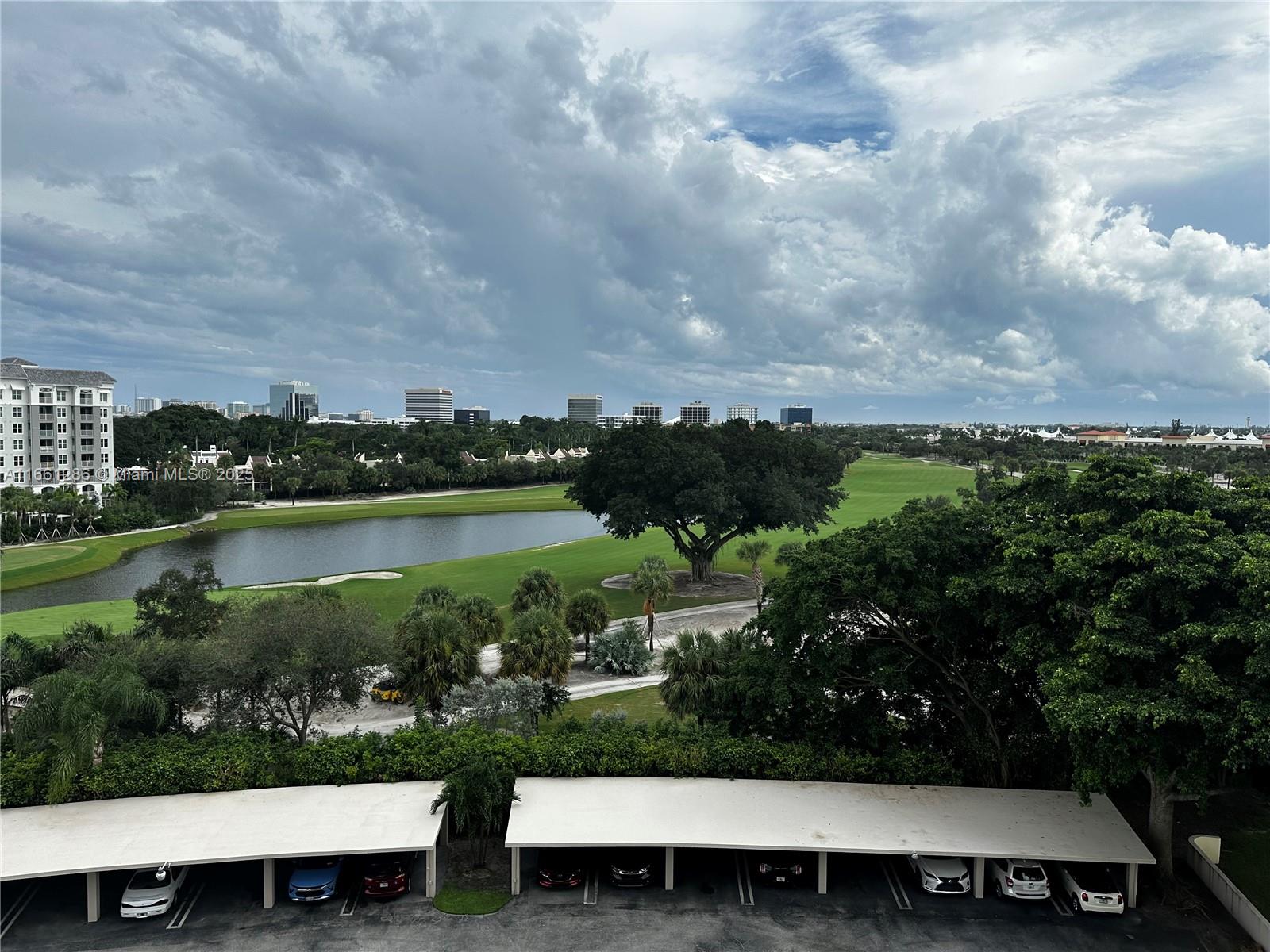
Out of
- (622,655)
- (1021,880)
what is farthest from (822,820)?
(622,655)

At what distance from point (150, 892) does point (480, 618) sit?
15.4 meters

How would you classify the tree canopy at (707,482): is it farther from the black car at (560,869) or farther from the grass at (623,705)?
the black car at (560,869)

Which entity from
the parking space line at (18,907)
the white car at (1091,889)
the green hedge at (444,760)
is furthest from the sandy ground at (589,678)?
the white car at (1091,889)

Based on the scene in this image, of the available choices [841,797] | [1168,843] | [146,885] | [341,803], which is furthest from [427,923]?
[1168,843]

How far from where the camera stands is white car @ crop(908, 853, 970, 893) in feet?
56.3

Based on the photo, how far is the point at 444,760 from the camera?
64.2 feet

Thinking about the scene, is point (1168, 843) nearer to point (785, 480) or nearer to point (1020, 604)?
point (1020, 604)

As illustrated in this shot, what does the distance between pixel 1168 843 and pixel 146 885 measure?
21.9 metres

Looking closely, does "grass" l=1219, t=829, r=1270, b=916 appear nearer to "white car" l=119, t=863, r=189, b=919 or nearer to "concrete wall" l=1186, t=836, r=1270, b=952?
"concrete wall" l=1186, t=836, r=1270, b=952

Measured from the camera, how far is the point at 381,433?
156 meters

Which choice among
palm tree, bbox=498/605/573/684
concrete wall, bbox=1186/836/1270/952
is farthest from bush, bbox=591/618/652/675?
concrete wall, bbox=1186/836/1270/952

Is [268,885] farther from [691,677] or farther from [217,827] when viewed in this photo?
[691,677]

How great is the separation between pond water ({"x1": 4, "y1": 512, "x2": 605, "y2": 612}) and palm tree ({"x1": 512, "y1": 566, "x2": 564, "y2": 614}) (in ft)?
95.9

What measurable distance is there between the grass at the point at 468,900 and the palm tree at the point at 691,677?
7.73 metres
